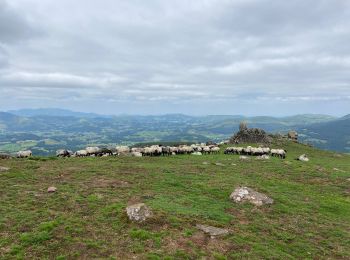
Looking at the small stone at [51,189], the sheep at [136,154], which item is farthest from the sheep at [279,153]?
the small stone at [51,189]

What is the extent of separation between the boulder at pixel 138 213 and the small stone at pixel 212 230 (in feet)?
12.7

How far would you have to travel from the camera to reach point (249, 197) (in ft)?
101

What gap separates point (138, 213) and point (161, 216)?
6.00ft

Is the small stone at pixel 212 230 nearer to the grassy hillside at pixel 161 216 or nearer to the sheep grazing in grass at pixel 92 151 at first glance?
the grassy hillside at pixel 161 216

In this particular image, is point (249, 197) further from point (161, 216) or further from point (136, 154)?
point (136, 154)

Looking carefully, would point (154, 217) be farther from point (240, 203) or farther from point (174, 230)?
point (240, 203)

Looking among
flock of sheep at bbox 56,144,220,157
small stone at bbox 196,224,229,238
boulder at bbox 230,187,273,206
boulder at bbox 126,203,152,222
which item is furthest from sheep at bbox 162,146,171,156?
small stone at bbox 196,224,229,238

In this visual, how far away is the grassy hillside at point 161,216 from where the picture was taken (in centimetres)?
1964

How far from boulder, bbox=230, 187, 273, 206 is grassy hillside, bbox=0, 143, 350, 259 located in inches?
30.8

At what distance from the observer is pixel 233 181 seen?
37.6 metres

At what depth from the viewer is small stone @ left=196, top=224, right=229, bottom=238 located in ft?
72.9

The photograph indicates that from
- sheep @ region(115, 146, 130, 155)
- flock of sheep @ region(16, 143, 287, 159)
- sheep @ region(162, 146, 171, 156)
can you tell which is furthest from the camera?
sheep @ region(162, 146, 171, 156)

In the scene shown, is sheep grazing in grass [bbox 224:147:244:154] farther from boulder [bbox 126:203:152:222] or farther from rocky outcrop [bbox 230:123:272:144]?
boulder [bbox 126:203:152:222]

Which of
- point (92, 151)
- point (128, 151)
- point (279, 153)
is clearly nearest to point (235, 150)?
point (279, 153)
